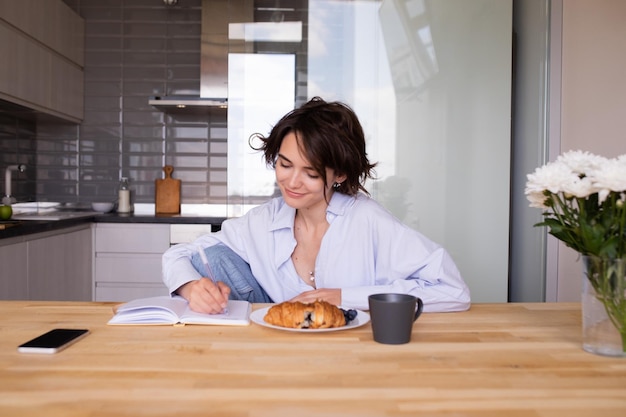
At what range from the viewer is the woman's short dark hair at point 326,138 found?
1.69m

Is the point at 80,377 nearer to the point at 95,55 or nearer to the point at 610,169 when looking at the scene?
the point at 610,169

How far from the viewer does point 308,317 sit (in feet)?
4.16

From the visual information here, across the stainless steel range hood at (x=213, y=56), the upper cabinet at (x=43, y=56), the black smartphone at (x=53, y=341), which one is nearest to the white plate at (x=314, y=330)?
the black smartphone at (x=53, y=341)

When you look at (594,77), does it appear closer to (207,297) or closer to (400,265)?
(400,265)

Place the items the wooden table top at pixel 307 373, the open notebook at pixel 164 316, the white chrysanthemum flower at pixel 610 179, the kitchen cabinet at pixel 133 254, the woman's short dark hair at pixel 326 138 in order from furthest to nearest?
the kitchen cabinet at pixel 133 254
the woman's short dark hair at pixel 326 138
the open notebook at pixel 164 316
the white chrysanthemum flower at pixel 610 179
the wooden table top at pixel 307 373

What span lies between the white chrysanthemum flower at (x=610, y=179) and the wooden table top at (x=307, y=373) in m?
0.31

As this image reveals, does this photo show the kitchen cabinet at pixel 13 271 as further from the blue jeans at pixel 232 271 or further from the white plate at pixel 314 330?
the white plate at pixel 314 330

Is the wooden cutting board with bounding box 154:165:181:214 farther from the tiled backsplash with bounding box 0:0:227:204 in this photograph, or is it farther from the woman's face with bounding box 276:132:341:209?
the woman's face with bounding box 276:132:341:209

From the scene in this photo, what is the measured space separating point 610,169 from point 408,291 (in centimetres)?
65

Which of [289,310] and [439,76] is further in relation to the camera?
[439,76]

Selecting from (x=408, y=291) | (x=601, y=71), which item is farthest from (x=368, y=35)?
(x=408, y=291)

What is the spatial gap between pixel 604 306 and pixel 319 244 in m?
0.93

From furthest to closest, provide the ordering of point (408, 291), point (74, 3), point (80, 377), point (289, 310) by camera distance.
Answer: point (74, 3)
point (408, 291)
point (289, 310)
point (80, 377)

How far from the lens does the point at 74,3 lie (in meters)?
4.27
